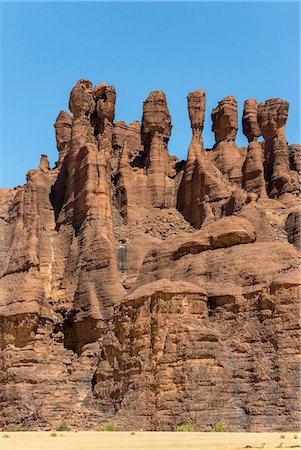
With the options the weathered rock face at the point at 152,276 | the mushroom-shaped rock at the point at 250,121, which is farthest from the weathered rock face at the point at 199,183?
the mushroom-shaped rock at the point at 250,121

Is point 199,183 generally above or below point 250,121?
below

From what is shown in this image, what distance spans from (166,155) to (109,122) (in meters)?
6.47

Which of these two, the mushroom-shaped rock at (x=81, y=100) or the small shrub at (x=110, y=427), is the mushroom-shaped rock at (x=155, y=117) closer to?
the mushroom-shaped rock at (x=81, y=100)

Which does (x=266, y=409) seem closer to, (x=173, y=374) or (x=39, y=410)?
(x=173, y=374)

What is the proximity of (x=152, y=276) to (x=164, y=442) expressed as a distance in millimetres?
27238

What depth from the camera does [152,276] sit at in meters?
65.4

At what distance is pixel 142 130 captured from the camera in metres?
93.4

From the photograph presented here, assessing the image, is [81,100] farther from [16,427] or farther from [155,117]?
[16,427]

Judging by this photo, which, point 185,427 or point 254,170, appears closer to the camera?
Result: point 185,427

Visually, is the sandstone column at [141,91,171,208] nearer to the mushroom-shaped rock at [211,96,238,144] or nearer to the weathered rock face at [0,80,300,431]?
the weathered rock face at [0,80,300,431]

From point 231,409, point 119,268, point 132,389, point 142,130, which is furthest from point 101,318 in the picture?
Answer: point 142,130

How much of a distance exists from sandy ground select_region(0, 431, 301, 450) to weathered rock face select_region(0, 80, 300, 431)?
5748 millimetres

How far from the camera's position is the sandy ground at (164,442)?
120 feet

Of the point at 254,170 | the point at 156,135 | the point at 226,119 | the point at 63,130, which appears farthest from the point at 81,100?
the point at 254,170
